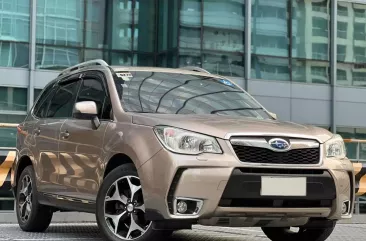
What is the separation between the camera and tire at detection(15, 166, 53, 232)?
284 inches

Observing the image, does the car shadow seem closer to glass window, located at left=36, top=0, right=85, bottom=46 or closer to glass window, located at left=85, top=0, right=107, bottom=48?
glass window, located at left=36, top=0, right=85, bottom=46

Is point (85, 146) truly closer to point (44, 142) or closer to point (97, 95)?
point (97, 95)

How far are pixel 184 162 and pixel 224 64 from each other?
21.2 metres

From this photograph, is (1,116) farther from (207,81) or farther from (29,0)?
(207,81)

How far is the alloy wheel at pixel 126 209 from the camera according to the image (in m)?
5.37

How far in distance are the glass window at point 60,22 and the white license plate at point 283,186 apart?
809 inches

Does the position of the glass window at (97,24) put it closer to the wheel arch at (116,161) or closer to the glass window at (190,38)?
the glass window at (190,38)

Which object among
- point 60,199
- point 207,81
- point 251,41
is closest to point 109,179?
point 60,199

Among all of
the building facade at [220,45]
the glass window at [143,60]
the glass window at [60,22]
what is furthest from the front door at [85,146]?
the glass window at [143,60]

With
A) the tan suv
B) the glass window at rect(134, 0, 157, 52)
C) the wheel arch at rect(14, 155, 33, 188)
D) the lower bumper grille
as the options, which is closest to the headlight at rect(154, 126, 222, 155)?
the tan suv

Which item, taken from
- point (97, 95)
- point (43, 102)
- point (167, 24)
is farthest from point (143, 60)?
point (97, 95)

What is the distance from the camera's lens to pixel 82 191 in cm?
620

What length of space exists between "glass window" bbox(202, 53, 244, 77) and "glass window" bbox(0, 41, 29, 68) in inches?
256

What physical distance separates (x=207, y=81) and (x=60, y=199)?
1869 mm
